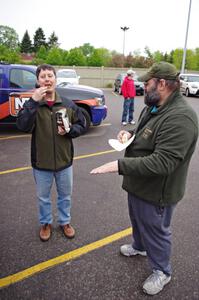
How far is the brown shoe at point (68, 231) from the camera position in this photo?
3.12 meters

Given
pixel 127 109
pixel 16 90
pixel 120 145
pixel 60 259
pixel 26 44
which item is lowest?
pixel 60 259

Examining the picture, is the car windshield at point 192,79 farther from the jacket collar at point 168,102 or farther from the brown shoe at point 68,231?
the jacket collar at point 168,102

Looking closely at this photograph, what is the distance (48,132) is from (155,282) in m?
1.71

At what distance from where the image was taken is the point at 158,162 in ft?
6.19

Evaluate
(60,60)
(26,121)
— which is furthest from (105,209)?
(60,60)

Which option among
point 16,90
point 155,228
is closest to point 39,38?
point 16,90

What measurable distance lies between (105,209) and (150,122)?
77.8 inches

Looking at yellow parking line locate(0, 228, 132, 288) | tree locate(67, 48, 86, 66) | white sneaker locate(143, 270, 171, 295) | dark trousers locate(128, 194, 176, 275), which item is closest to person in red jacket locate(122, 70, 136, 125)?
yellow parking line locate(0, 228, 132, 288)

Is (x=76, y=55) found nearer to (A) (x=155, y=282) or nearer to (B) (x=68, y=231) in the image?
(B) (x=68, y=231)

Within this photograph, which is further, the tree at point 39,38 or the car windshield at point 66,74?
the tree at point 39,38

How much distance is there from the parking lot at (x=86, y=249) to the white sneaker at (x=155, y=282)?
2.4 inches

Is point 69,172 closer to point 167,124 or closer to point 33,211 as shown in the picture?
point 33,211

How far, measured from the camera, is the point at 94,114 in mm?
7617

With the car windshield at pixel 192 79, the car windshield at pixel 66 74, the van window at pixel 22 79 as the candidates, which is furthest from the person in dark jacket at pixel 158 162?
the car windshield at pixel 192 79
